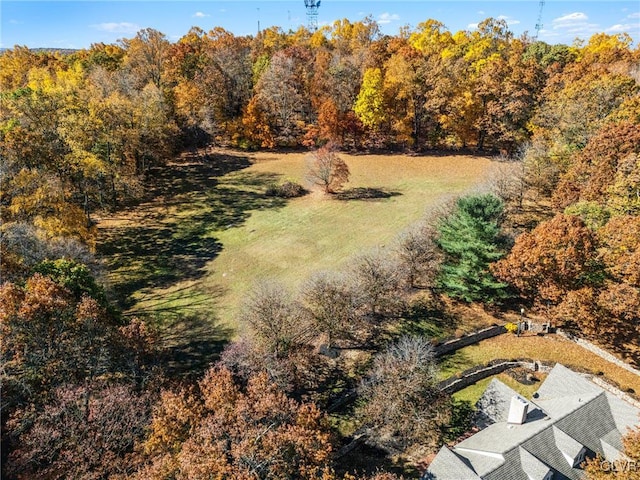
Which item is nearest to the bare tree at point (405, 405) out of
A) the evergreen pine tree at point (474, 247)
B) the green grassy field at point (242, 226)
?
the evergreen pine tree at point (474, 247)

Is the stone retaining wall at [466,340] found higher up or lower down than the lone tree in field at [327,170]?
lower down

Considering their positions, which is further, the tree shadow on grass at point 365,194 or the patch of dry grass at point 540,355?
the tree shadow on grass at point 365,194

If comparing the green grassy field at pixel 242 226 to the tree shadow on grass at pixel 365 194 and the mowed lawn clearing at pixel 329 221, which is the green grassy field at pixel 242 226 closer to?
the mowed lawn clearing at pixel 329 221

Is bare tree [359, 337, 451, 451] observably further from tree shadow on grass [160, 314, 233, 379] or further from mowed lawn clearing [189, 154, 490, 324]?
mowed lawn clearing [189, 154, 490, 324]

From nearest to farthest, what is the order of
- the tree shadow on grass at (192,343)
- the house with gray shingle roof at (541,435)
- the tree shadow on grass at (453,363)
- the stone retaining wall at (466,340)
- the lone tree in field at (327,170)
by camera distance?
the house with gray shingle roof at (541,435)
the tree shadow on grass at (192,343)
the tree shadow on grass at (453,363)
the stone retaining wall at (466,340)
the lone tree in field at (327,170)

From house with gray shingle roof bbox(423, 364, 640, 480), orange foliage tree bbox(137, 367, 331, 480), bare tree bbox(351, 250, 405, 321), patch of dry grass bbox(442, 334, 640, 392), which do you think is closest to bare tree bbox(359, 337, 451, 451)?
house with gray shingle roof bbox(423, 364, 640, 480)

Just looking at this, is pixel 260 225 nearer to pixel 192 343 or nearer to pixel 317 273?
pixel 317 273

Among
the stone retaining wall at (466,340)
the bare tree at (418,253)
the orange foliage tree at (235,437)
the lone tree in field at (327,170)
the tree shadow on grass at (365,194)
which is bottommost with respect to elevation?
the stone retaining wall at (466,340)
